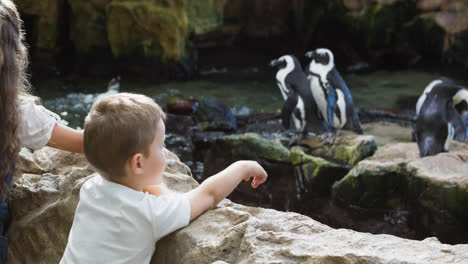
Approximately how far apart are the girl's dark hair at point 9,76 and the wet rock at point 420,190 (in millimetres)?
3204

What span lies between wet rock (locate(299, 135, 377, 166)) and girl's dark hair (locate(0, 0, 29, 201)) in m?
3.52

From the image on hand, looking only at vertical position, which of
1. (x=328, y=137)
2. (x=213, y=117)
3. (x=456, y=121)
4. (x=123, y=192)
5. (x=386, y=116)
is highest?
(x=123, y=192)

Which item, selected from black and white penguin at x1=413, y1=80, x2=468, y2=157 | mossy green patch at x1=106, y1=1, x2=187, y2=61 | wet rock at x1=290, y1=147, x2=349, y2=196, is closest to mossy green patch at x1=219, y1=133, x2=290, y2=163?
wet rock at x1=290, y1=147, x2=349, y2=196

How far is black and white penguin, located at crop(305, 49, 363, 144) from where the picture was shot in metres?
4.88

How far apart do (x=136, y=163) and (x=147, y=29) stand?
7701 mm

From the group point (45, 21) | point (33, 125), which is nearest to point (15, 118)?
point (33, 125)

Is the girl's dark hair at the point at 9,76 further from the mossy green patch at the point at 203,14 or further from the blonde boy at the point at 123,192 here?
the mossy green patch at the point at 203,14

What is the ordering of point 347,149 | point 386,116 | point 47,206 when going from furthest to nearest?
point 386,116, point 347,149, point 47,206

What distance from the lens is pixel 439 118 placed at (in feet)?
14.5

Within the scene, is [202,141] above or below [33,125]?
below

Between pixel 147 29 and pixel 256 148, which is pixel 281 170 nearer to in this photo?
pixel 256 148

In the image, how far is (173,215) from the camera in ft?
4.01

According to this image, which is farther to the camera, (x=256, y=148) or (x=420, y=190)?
(x=256, y=148)

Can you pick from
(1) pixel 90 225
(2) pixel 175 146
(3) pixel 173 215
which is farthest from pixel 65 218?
(2) pixel 175 146
